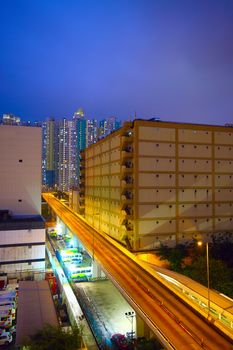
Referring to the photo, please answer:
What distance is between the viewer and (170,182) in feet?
133

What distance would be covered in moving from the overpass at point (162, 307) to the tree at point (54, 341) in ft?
11.9

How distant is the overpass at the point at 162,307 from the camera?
524 inches

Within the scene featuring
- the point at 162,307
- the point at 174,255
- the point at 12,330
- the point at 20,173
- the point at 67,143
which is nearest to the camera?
the point at 162,307

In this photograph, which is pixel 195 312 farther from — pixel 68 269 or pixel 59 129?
pixel 59 129

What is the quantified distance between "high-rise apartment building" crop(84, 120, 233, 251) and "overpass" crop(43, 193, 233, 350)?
1229cm

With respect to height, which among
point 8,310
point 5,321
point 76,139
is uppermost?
point 76,139

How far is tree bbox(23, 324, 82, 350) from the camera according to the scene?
15.9 metres

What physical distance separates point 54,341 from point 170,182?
27845 mm

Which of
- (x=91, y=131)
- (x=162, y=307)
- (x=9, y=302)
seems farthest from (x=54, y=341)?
(x=91, y=131)

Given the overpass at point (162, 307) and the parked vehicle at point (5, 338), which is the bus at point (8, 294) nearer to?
the parked vehicle at point (5, 338)

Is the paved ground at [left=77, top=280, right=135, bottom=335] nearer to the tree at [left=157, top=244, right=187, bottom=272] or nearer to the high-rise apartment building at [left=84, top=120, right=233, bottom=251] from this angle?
the tree at [left=157, top=244, right=187, bottom=272]

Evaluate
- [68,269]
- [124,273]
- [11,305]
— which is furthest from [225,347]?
[68,269]

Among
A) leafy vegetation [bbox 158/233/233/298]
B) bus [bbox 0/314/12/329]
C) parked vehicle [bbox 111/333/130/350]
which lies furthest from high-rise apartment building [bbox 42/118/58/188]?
parked vehicle [bbox 111/333/130/350]

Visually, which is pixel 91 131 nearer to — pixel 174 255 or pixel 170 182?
pixel 170 182
